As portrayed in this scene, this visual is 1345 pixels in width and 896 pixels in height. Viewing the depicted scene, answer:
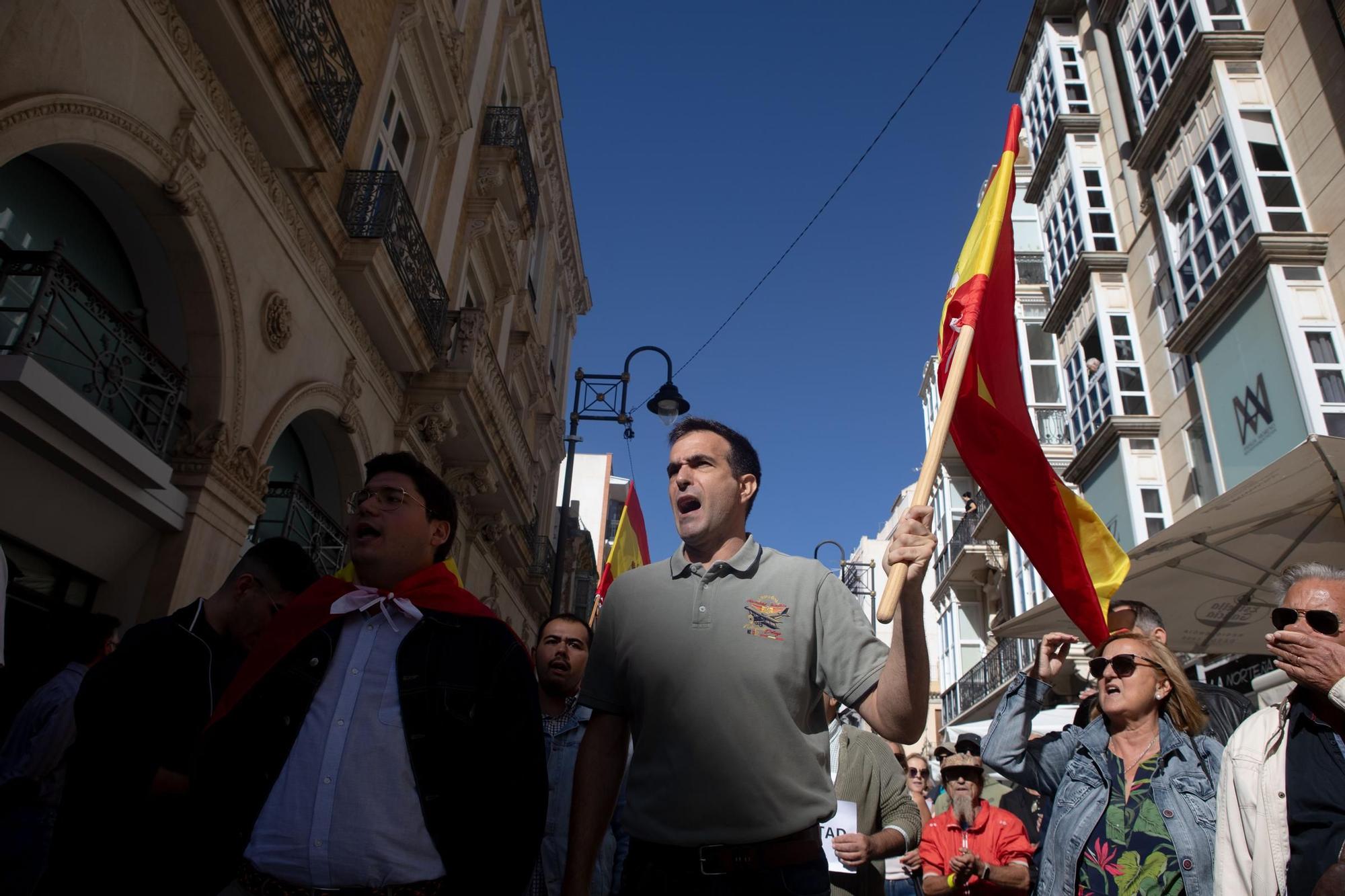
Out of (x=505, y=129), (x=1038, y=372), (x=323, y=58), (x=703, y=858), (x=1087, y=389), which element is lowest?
(x=703, y=858)

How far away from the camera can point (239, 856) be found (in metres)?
2.30

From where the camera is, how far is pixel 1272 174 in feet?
43.3

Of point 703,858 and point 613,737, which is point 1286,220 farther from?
point 703,858

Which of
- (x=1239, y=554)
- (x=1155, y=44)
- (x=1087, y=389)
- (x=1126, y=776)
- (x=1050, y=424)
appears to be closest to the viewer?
(x=1126, y=776)

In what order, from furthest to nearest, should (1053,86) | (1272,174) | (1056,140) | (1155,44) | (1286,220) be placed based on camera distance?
(1053,86) < (1056,140) < (1155,44) < (1272,174) < (1286,220)

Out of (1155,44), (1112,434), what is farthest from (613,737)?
(1155,44)

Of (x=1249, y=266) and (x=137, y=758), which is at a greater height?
(x=1249, y=266)

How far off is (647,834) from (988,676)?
24439 millimetres

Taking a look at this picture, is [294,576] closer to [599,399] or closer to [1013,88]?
[599,399]

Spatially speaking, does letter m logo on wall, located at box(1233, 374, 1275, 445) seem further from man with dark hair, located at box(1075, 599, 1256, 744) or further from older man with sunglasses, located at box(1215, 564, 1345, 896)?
older man with sunglasses, located at box(1215, 564, 1345, 896)

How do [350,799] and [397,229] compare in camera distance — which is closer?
[350,799]

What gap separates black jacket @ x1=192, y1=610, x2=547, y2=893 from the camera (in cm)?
233

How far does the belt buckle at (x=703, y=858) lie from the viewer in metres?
2.24

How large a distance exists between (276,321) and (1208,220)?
44.8ft
